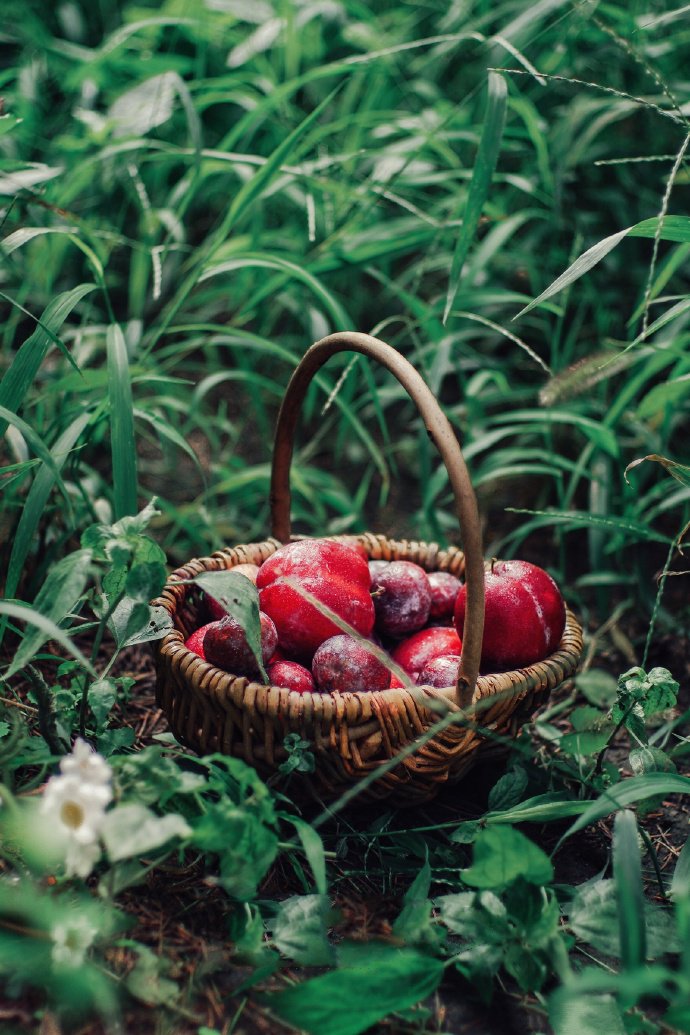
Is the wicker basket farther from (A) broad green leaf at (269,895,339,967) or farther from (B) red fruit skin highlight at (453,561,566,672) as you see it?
(A) broad green leaf at (269,895,339,967)

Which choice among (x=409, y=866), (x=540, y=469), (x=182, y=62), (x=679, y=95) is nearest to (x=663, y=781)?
(x=409, y=866)

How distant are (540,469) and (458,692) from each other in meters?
0.69

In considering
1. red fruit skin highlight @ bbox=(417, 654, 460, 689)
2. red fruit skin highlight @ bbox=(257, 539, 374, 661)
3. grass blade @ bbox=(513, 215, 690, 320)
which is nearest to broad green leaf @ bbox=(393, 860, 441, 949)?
red fruit skin highlight @ bbox=(417, 654, 460, 689)

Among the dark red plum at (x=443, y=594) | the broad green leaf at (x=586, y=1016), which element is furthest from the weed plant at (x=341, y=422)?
the dark red plum at (x=443, y=594)

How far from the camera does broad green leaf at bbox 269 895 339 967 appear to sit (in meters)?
0.88

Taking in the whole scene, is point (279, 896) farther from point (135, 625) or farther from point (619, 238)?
point (619, 238)

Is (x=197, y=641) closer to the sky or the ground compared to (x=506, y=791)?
closer to the sky

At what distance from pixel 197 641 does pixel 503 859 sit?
488mm

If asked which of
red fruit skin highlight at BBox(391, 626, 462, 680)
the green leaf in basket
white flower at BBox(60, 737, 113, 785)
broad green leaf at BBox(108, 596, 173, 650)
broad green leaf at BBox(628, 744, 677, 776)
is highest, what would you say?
the green leaf in basket

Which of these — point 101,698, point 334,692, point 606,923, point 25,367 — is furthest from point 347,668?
point 25,367

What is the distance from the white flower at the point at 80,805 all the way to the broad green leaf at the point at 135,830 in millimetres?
13

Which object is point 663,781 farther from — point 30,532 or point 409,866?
point 30,532

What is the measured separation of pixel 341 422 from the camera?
6.53 ft

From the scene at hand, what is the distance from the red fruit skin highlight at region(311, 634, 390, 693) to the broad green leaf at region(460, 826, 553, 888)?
10.1 inches
